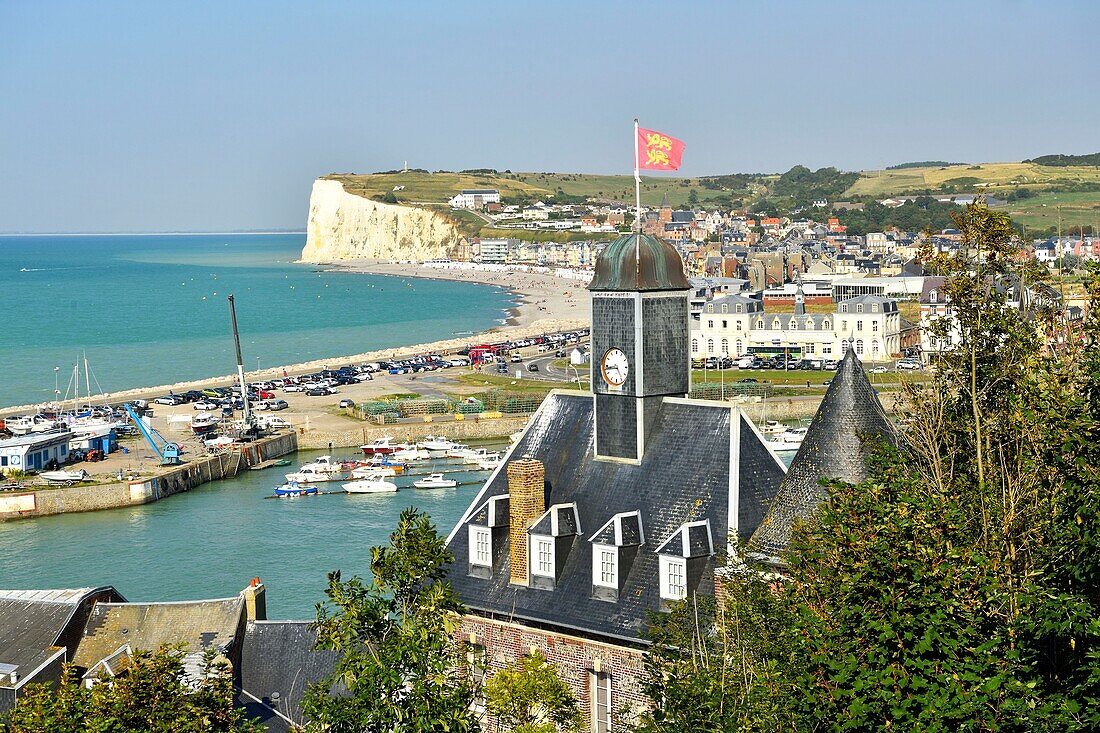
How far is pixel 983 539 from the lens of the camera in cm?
1527

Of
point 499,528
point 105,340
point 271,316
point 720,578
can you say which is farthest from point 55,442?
point 271,316

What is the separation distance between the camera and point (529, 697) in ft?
60.7

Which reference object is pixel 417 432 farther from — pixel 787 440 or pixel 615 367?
pixel 615 367

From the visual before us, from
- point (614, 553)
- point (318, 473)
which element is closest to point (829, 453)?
point (614, 553)

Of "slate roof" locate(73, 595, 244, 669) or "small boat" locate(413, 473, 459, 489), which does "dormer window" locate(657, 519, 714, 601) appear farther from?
"small boat" locate(413, 473, 459, 489)

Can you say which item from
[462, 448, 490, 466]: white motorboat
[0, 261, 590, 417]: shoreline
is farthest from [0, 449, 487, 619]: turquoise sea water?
[0, 261, 590, 417]: shoreline

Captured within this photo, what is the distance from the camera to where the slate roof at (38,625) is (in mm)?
22625

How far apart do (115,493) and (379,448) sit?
14476mm

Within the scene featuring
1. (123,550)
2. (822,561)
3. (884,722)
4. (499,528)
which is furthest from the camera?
(123,550)

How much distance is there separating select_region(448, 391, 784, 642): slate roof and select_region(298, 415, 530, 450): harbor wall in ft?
165

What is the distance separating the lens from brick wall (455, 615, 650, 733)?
21141 millimetres

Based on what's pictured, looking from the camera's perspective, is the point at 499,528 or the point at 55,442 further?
the point at 55,442

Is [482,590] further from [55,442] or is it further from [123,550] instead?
[55,442]

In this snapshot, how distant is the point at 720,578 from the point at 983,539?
5335mm
